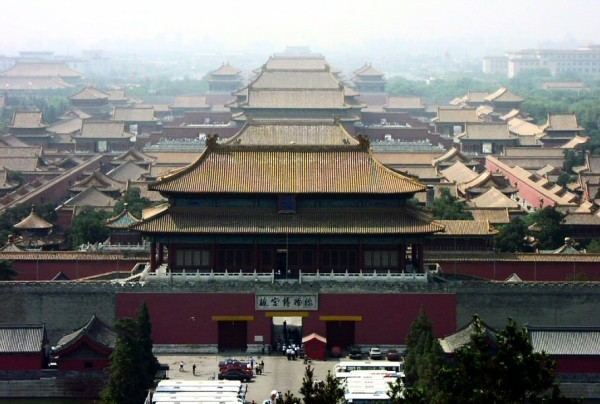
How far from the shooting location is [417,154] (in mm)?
69312

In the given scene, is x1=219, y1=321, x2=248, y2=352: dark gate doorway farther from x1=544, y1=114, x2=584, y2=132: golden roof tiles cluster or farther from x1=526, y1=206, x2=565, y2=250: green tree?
x1=544, y1=114, x2=584, y2=132: golden roof tiles cluster

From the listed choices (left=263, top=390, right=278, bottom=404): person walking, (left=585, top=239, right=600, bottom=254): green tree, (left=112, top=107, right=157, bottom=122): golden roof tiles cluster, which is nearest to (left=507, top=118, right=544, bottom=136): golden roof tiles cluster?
(left=112, top=107, right=157, bottom=122): golden roof tiles cluster

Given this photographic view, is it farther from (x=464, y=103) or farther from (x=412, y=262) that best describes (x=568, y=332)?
(x=464, y=103)

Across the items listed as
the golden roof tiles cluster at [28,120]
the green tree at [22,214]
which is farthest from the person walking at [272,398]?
the golden roof tiles cluster at [28,120]

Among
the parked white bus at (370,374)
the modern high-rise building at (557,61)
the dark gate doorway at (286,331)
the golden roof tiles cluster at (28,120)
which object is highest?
the modern high-rise building at (557,61)

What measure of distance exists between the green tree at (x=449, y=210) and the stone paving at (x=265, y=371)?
11.8 meters

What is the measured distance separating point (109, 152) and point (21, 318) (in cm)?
4114

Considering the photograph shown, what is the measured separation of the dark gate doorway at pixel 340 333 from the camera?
36.0 meters

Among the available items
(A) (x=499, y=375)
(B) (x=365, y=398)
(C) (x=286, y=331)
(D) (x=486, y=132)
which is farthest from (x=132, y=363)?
(D) (x=486, y=132)

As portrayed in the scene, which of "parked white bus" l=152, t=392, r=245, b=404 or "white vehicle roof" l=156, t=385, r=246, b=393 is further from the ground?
"white vehicle roof" l=156, t=385, r=246, b=393

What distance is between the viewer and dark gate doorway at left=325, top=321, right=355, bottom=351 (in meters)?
36.0

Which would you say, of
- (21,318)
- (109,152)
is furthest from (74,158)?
(21,318)

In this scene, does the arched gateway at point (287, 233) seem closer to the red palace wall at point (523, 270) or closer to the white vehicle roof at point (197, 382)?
the red palace wall at point (523, 270)

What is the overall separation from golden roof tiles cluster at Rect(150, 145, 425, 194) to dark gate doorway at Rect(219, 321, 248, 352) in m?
3.51
